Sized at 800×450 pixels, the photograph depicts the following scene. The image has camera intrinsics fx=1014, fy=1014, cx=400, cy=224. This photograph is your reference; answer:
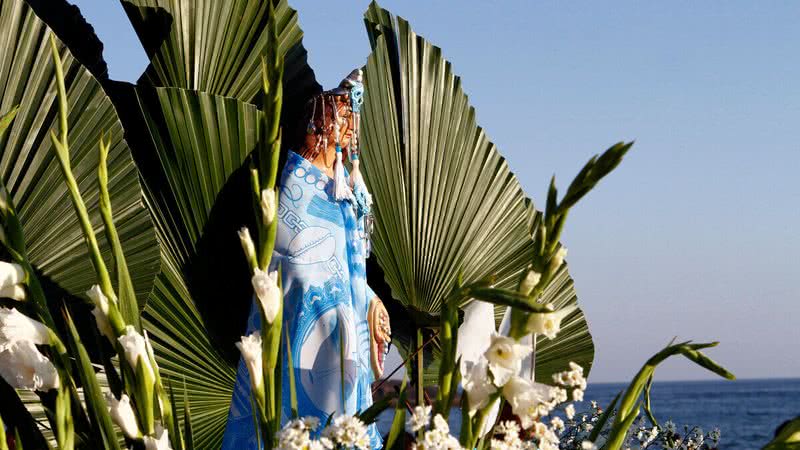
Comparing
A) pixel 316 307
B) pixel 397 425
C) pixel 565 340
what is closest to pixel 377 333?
pixel 316 307

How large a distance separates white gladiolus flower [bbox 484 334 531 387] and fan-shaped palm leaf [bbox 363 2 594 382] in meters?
2.16

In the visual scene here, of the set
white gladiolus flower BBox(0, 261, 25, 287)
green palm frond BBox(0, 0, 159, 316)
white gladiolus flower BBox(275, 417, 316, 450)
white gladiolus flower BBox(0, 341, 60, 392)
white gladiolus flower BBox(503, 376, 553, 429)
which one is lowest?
white gladiolus flower BBox(275, 417, 316, 450)

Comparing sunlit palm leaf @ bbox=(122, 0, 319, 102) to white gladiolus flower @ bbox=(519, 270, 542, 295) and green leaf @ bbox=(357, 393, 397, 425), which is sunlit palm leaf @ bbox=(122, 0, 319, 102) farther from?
white gladiolus flower @ bbox=(519, 270, 542, 295)

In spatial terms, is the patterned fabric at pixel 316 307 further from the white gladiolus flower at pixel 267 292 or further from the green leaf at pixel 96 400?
the white gladiolus flower at pixel 267 292

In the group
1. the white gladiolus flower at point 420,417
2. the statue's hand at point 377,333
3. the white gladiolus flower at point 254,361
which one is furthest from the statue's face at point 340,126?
the white gladiolus flower at point 420,417

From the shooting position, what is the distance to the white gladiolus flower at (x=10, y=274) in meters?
1.05

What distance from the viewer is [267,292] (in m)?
0.93

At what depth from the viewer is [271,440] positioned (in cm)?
101

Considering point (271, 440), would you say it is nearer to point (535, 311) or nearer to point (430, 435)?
point (430, 435)

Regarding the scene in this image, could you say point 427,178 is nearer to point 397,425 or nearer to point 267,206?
point 397,425

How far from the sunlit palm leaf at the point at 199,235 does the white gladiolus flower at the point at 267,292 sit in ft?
6.00

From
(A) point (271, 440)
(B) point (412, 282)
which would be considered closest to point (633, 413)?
(A) point (271, 440)

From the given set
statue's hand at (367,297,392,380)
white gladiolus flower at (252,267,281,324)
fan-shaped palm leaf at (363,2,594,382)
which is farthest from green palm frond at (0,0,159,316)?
white gladiolus flower at (252,267,281,324)

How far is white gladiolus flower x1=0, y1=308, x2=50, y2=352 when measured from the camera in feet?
3.38
